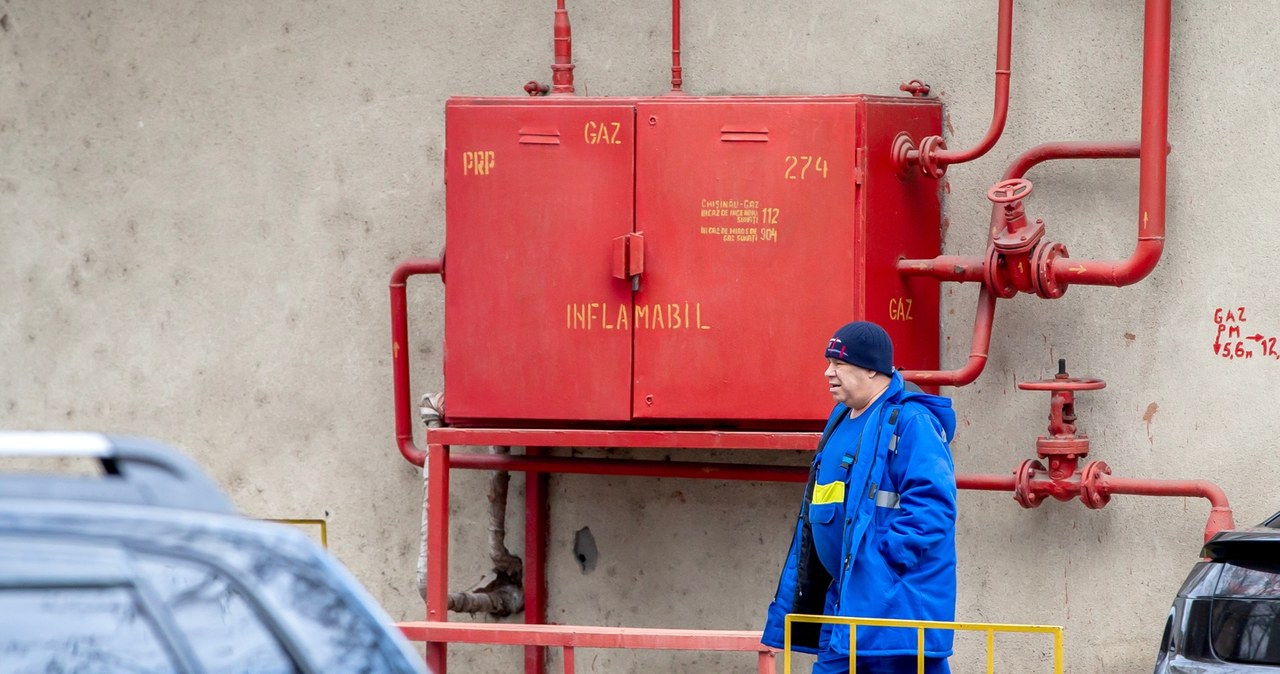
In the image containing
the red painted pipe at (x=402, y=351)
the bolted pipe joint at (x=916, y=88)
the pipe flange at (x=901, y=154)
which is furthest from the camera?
the red painted pipe at (x=402, y=351)

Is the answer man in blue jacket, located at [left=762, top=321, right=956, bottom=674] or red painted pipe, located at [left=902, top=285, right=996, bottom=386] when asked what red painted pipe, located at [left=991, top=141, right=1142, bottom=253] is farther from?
man in blue jacket, located at [left=762, top=321, right=956, bottom=674]

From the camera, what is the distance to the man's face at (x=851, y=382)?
17.4 ft

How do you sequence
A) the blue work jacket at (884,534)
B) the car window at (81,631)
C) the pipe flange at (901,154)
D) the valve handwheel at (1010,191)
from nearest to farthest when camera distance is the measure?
the car window at (81,631)
the blue work jacket at (884,534)
the valve handwheel at (1010,191)
the pipe flange at (901,154)

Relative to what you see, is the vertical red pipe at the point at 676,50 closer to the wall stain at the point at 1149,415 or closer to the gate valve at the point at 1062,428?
the gate valve at the point at 1062,428

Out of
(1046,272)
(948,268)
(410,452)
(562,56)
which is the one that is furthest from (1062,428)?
(410,452)

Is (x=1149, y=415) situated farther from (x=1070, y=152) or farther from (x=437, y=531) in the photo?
(x=437, y=531)

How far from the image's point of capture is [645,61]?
7031mm

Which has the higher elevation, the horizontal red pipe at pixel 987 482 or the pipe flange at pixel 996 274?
the pipe flange at pixel 996 274

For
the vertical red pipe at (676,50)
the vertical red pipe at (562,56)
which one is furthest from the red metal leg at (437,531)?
the vertical red pipe at (676,50)

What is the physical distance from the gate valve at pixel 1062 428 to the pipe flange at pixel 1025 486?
7cm

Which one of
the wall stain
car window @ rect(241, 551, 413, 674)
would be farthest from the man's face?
car window @ rect(241, 551, 413, 674)

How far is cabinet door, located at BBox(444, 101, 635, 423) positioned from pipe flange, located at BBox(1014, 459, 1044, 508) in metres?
1.50

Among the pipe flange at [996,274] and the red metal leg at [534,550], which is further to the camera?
the red metal leg at [534,550]

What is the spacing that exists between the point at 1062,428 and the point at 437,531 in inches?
95.2
